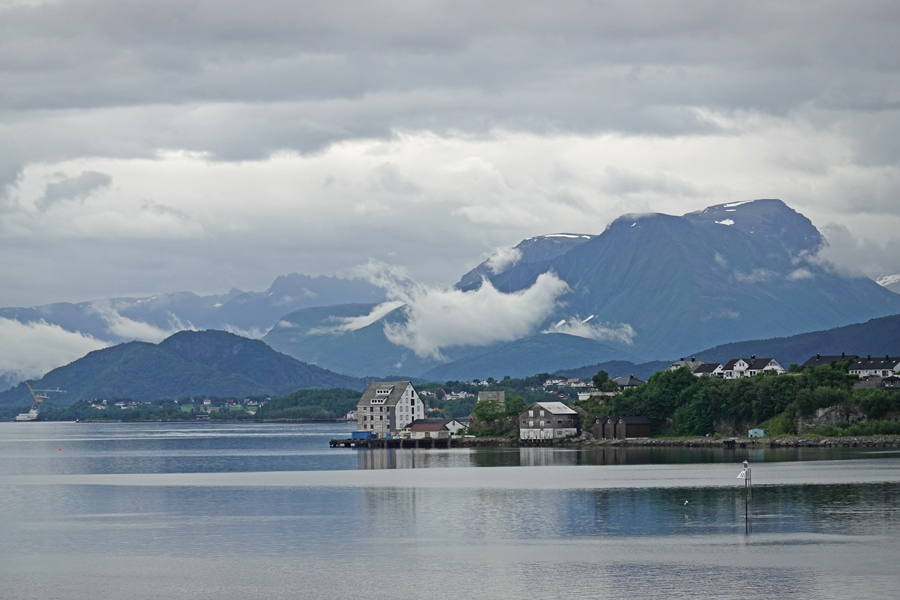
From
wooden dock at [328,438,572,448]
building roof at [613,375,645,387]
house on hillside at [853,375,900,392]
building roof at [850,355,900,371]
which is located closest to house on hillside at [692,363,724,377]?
building roof at [613,375,645,387]

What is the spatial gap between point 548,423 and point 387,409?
89.4 ft

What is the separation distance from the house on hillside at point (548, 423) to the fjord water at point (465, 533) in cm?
4335

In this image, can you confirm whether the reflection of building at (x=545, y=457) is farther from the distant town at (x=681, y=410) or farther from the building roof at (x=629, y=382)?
the building roof at (x=629, y=382)

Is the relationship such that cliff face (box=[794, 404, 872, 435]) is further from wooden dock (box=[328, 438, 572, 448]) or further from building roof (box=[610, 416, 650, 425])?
wooden dock (box=[328, 438, 572, 448])

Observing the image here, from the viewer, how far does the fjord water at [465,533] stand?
42.5 meters

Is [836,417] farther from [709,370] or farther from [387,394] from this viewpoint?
[387,394]

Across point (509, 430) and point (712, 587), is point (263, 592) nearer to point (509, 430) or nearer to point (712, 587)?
point (712, 587)

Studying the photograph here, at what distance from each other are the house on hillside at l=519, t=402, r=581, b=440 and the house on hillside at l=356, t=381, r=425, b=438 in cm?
2229

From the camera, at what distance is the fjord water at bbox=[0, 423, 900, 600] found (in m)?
42.5

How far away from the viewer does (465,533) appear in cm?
5475

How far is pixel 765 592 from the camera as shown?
131ft

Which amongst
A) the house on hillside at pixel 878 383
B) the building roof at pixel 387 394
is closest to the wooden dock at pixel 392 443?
the building roof at pixel 387 394

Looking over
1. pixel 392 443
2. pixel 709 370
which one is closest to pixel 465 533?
pixel 392 443

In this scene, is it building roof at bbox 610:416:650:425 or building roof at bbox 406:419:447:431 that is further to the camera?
building roof at bbox 406:419:447:431
